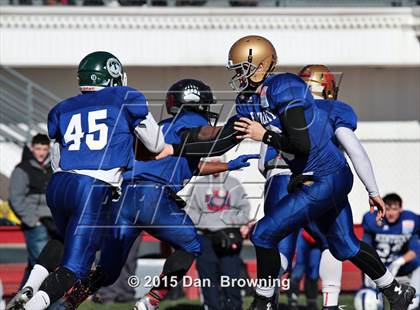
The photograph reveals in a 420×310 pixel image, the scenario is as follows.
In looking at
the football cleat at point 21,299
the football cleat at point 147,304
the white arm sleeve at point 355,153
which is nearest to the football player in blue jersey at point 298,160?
the white arm sleeve at point 355,153

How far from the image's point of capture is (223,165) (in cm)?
843

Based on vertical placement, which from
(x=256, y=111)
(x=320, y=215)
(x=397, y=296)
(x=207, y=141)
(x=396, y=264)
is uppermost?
(x=256, y=111)

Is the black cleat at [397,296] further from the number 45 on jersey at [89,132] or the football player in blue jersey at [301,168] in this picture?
the number 45 on jersey at [89,132]

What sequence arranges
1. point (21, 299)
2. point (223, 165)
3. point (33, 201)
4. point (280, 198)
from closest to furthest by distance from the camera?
point (21, 299), point (280, 198), point (223, 165), point (33, 201)

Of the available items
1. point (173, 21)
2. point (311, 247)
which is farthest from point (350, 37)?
point (311, 247)

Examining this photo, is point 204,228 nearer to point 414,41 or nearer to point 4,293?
point 4,293

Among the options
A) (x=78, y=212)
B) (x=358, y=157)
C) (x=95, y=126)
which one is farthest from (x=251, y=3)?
(x=78, y=212)

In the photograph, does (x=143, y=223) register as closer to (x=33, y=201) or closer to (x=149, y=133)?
(x=149, y=133)

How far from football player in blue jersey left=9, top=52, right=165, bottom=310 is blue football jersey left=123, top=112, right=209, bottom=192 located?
0.50 m

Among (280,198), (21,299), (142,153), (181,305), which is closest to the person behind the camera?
(21,299)

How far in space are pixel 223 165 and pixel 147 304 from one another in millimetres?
1186

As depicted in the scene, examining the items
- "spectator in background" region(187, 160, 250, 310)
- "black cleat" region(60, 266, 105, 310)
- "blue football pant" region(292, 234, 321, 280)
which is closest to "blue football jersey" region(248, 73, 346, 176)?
"black cleat" region(60, 266, 105, 310)

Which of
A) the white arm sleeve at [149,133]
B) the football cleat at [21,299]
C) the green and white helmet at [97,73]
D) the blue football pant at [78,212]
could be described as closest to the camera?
the blue football pant at [78,212]

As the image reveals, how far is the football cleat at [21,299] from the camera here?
7.54 m
